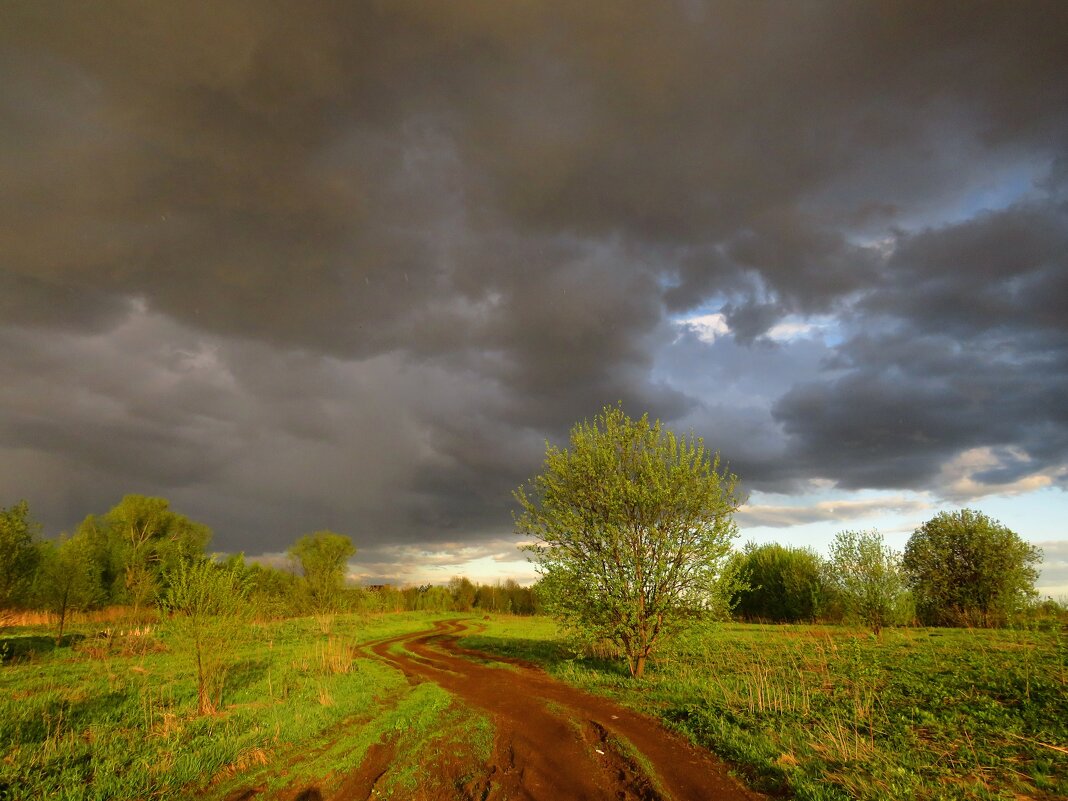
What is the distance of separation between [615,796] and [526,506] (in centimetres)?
1524

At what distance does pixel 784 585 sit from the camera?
7081cm

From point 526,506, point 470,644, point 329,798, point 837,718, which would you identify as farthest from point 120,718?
point 470,644

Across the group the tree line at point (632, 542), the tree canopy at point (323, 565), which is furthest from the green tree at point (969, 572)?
the tree canopy at point (323, 565)

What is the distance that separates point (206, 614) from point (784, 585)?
7230cm

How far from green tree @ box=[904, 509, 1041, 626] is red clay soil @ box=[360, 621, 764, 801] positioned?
176 ft

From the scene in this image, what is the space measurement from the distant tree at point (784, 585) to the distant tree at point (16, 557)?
2829 inches

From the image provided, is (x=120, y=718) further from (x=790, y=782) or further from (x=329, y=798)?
(x=790, y=782)

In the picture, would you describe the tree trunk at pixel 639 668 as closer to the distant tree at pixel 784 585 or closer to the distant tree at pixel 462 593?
the distant tree at pixel 784 585

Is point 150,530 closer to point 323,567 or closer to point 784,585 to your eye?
point 323,567

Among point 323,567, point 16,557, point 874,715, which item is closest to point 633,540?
point 874,715

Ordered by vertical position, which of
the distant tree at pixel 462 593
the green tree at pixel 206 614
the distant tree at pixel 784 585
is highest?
the green tree at pixel 206 614

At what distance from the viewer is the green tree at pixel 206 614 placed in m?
18.9

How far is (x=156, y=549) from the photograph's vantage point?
72.4 m

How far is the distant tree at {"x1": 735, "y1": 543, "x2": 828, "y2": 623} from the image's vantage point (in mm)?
67688
